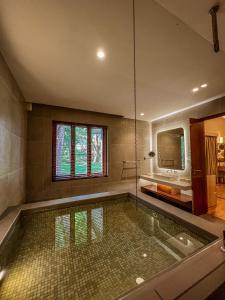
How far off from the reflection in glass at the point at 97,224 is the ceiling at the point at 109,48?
2.28 meters

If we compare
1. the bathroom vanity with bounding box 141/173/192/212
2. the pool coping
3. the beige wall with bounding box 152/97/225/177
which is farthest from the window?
the pool coping

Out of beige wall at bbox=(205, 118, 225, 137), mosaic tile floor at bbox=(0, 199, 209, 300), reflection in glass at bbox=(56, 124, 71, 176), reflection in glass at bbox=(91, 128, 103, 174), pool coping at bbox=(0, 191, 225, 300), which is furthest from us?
beige wall at bbox=(205, 118, 225, 137)

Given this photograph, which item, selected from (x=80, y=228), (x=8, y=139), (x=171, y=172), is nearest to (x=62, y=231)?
(x=80, y=228)

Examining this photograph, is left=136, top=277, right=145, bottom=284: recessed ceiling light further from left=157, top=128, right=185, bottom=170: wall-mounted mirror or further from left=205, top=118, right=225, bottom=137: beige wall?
left=205, top=118, right=225, bottom=137: beige wall

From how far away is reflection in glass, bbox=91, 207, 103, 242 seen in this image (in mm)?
1827

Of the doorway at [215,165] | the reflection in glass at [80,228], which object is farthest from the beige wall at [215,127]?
the reflection in glass at [80,228]

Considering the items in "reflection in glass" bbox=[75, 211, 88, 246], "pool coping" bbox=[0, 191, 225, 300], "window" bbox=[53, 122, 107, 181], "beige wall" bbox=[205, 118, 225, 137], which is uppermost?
"beige wall" bbox=[205, 118, 225, 137]

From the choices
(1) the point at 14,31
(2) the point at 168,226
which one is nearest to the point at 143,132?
(2) the point at 168,226

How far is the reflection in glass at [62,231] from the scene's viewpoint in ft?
5.49

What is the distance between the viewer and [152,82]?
2387 millimetres

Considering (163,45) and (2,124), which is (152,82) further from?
(2,124)

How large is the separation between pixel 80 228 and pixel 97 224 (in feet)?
0.85

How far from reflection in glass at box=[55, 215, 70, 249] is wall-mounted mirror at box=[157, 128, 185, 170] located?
124 inches

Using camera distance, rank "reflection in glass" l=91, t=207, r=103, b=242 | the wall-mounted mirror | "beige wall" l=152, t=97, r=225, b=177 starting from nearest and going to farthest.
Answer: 1. "reflection in glass" l=91, t=207, r=103, b=242
2. "beige wall" l=152, t=97, r=225, b=177
3. the wall-mounted mirror
